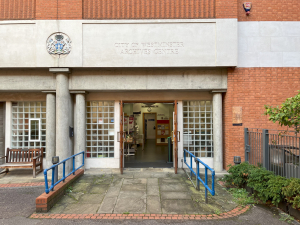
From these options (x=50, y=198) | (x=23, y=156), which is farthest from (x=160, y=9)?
(x=23, y=156)

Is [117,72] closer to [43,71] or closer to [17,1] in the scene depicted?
[43,71]

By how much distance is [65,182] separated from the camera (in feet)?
17.6

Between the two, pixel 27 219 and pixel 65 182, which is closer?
pixel 27 219

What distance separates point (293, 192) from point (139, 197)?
3510 millimetres

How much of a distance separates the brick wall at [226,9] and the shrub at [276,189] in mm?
5593

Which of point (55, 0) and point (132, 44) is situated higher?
point (55, 0)

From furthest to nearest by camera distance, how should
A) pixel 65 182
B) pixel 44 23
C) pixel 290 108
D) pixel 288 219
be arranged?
1. pixel 44 23
2. pixel 65 182
3. pixel 290 108
4. pixel 288 219

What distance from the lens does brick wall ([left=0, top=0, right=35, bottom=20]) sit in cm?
689

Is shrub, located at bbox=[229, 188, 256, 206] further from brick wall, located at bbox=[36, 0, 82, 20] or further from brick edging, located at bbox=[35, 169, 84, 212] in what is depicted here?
brick wall, located at bbox=[36, 0, 82, 20]

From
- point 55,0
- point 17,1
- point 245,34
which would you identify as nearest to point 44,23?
point 55,0

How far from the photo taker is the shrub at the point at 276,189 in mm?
4148

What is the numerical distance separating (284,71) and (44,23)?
899cm

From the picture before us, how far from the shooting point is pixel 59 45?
664 cm

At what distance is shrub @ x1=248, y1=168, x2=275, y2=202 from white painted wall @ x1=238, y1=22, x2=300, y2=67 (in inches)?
158
